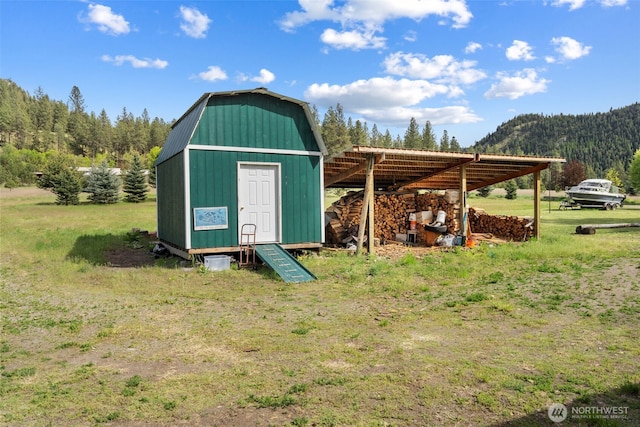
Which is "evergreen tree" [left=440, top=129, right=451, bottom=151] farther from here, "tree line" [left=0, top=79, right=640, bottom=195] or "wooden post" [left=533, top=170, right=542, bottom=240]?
"wooden post" [left=533, top=170, right=542, bottom=240]

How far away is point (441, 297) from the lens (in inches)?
273

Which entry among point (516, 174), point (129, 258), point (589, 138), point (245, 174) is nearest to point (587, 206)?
point (516, 174)

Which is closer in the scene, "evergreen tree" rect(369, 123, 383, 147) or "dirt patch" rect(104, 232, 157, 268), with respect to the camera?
"dirt patch" rect(104, 232, 157, 268)

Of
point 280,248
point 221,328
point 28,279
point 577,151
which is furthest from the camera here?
point 577,151

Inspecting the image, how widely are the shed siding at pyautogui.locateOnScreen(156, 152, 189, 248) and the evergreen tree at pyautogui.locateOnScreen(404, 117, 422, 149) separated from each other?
77.4m

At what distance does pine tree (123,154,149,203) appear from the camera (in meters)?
38.1

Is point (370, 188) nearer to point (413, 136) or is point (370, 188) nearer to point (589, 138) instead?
point (413, 136)

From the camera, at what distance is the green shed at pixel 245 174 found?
32.3ft

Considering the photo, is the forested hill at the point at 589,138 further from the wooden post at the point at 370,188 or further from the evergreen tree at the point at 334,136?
the wooden post at the point at 370,188

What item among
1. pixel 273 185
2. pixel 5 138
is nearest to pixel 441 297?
pixel 273 185

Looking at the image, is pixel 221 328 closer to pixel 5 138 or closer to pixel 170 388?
pixel 170 388

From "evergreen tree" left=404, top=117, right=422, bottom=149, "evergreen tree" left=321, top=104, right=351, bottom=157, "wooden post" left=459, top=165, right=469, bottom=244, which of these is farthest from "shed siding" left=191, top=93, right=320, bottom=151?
"evergreen tree" left=404, top=117, right=422, bottom=149

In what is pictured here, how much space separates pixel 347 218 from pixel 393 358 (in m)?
10.1

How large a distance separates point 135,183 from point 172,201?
30.5 metres
